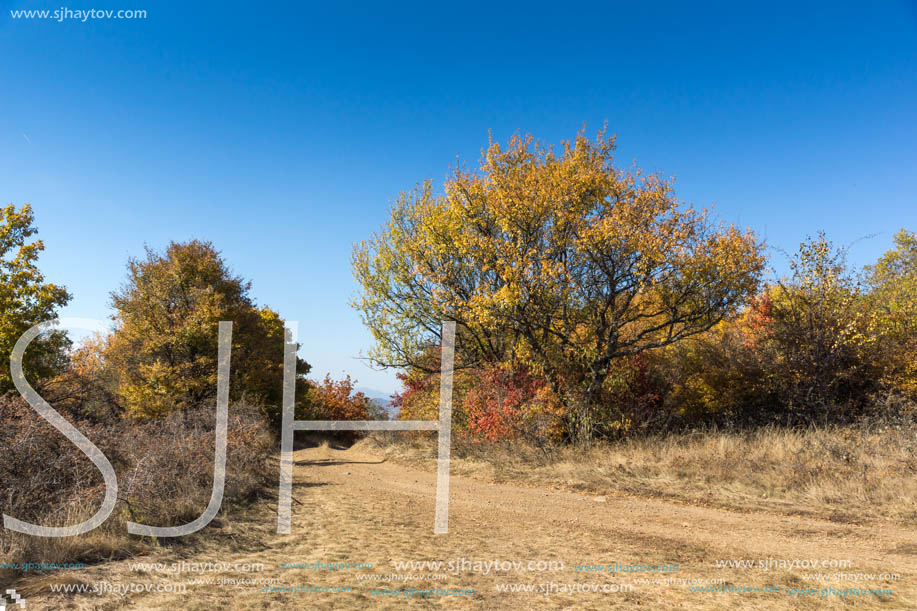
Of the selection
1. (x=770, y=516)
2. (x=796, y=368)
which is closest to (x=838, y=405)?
(x=796, y=368)

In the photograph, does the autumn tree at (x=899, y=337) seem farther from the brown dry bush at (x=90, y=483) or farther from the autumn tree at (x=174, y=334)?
the autumn tree at (x=174, y=334)

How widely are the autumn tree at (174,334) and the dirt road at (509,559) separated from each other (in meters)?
15.1

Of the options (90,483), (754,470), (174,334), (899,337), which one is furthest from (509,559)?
(174,334)

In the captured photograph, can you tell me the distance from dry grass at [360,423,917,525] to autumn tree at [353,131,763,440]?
2371 mm

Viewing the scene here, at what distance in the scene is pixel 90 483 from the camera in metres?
7.64

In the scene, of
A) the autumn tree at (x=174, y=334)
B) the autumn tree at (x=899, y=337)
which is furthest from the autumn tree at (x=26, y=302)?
the autumn tree at (x=899, y=337)

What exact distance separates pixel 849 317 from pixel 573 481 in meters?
9.82

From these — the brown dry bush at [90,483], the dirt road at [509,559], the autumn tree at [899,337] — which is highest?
the autumn tree at [899,337]

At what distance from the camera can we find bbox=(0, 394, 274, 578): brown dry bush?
633 cm

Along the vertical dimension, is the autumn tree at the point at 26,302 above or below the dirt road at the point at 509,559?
above

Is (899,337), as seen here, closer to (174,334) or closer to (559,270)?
(559,270)

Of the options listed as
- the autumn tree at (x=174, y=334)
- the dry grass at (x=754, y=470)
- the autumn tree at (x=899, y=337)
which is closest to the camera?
the dry grass at (x=754, y=470)

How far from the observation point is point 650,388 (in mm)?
18062

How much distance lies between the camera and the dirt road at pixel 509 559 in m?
5.41
